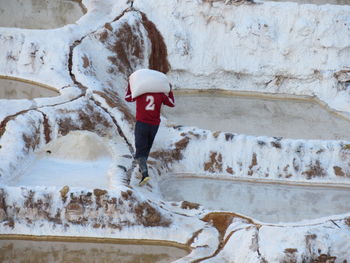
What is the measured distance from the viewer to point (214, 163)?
809 cm

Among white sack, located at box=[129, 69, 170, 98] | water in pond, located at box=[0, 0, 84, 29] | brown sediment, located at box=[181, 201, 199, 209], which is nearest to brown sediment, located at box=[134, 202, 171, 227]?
brown sediment, located at box=[181, 201, 199, 209]

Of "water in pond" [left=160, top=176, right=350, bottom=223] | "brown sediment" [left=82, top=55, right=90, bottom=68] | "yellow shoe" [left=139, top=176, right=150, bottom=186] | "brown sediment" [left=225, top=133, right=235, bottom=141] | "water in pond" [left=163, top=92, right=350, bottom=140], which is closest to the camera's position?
"yellow shoe" [left=139, top=176, right=150, bottom=186]

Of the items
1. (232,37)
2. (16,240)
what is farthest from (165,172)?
(232,37)

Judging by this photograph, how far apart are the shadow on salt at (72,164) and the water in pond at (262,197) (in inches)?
33.9

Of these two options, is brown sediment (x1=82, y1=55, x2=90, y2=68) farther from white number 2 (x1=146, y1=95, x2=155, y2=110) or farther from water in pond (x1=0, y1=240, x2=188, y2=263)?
water in pond (x1=0, y1=240, x2=188, y2=263)

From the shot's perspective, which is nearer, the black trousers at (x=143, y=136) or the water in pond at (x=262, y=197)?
the black trousers at (x=143, y=136)

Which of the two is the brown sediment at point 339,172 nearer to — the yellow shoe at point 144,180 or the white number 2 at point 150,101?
the yellow shoe at point 144,180

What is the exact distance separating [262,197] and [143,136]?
1730mm

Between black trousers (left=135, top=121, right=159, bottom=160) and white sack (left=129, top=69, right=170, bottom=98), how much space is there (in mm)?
348

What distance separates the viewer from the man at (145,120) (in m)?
6.82

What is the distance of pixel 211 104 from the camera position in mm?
10023

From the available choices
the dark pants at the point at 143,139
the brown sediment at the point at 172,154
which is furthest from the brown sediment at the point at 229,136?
the dark pants at the point at 143,139

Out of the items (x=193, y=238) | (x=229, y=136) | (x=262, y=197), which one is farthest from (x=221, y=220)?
(x=229, y=136)

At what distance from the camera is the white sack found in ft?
22.2
